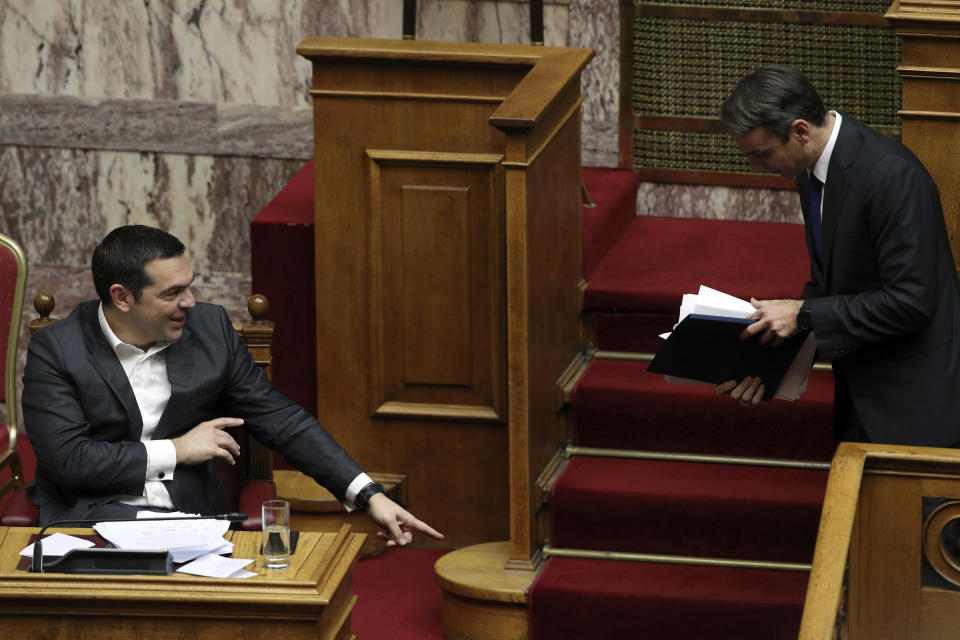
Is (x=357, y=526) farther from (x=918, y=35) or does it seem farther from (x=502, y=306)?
(x=918, y=35)

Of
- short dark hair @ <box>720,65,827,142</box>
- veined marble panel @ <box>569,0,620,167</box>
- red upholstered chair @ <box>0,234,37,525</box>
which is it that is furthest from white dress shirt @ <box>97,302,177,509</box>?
veined marble panel @ <box>569,0,620,167</box>

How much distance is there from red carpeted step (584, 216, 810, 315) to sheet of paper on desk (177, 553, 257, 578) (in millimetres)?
2199

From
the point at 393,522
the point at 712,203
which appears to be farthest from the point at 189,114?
the point at 393,522

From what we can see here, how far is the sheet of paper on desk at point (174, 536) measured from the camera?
328 centimetres

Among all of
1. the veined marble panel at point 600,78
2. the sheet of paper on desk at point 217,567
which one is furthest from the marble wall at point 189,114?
the sheet of paper on desk at point 217,567

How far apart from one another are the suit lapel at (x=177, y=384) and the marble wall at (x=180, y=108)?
2.64 meters

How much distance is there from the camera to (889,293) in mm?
3539

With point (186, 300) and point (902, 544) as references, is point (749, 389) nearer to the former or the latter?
point (902, 544)

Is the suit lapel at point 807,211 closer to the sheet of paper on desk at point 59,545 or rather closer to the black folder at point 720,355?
the black folder at point 720,355

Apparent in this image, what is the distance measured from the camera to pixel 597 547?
4770 millimetres

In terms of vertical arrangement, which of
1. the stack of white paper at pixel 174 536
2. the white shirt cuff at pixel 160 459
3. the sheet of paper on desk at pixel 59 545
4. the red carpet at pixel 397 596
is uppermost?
the white shirt cuff at pixel 160 459

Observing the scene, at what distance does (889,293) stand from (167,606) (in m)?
1.64

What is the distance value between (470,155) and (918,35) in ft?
4.72

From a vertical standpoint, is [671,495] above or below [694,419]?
below
